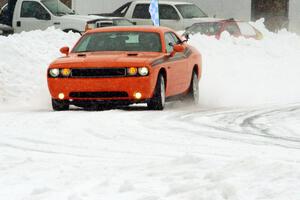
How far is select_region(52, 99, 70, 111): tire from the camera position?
14.2 metres

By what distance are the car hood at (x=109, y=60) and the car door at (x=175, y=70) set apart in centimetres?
31

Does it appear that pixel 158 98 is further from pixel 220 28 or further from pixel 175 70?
pixel 220 28

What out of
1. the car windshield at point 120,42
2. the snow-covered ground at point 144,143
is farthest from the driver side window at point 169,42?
the snow-covered ground at point 144,143

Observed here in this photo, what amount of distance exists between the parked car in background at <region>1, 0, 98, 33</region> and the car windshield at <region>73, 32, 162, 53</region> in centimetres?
1258

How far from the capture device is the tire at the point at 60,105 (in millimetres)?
14172

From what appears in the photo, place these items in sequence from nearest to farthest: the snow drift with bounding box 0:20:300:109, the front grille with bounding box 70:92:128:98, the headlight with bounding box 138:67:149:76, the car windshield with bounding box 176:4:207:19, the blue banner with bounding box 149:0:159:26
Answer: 1. the headlight with bounding box 138:67:149:76
2. the front grille with bounding box 70:92:128:98
3. the snow drift with bounding box 0:20:300:109
4. the blue banner with bounding box 149:0:159:26
5. the car windshield with bounding box 176:4:207:19

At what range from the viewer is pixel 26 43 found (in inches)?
764

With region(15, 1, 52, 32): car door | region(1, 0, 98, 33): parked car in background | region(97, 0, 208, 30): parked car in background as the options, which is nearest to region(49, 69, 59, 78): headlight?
region(1, 0, 98, 33): parked car in background

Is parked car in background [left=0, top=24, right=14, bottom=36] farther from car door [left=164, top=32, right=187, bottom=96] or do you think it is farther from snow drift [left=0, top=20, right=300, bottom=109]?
car door [left=164, top=32, right=187, bottom=96]

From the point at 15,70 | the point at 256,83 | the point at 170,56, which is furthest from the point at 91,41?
the point at 256,83

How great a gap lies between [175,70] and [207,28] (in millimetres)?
14540

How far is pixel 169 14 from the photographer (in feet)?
109

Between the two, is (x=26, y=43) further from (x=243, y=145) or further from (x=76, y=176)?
(x=76, y=176)

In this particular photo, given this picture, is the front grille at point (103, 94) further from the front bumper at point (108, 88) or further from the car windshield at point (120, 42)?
the car windshield at point (120, 42)
